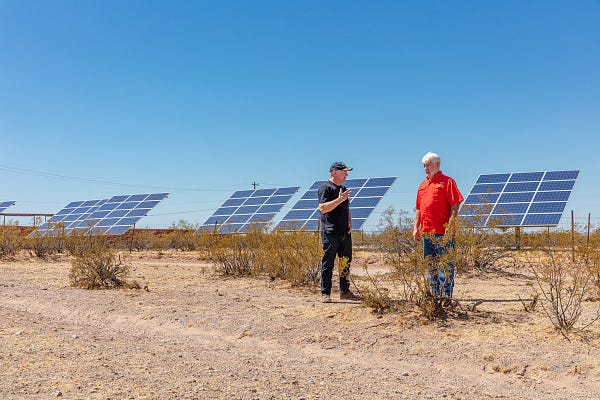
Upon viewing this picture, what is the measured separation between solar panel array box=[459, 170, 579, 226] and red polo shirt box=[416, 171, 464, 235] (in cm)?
1040

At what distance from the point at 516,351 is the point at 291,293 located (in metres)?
4.08

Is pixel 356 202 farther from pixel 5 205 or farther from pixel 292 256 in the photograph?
pixel 5 205

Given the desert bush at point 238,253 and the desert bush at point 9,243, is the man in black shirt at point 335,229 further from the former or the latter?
the desert bush at point 9,243

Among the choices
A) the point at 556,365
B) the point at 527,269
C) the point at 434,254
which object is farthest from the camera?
the point at 527,269

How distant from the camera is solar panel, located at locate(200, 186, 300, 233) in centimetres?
1992

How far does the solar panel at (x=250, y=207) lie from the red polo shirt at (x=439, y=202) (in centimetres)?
1239

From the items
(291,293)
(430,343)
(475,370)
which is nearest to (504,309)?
(430,343)

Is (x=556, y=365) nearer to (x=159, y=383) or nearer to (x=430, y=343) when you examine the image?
(x=430, y=343)

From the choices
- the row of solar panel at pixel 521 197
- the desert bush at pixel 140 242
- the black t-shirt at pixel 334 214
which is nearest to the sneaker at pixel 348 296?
the black t-shirt at pixel 334 214

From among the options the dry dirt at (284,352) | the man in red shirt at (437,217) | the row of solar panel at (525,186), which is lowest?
the dry dirt at (284,352)

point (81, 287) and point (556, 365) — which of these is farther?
point (81, 287)

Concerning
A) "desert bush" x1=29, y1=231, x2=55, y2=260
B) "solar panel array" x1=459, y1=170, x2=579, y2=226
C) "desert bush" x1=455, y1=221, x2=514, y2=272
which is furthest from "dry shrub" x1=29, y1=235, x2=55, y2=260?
"solar panel array" x1=459, y1=170, x2=579, y2=226

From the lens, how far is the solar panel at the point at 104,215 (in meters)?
21.1

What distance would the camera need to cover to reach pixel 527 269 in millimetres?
11953
